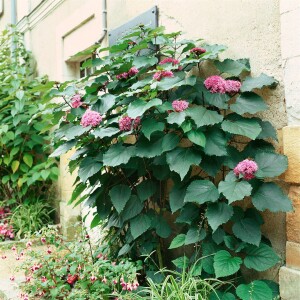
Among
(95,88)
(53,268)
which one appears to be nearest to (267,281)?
(53,268)

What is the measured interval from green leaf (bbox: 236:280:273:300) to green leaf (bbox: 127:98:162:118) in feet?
3.82

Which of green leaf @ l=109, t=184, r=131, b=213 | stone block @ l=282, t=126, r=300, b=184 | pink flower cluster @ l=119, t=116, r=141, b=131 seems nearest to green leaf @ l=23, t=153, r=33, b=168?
green leaf @ l=109, t=184, r=131, b=213

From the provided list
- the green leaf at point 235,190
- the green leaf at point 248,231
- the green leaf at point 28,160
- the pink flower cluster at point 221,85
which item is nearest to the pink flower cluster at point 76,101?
the pink flower cluster at point 221,85

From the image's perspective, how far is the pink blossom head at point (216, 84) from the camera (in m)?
2.72

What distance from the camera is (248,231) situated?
8.30 feet

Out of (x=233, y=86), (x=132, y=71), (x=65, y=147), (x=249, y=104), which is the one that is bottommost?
(x=65, y=147)

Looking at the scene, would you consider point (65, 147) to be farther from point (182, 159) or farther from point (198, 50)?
point (198, 50)

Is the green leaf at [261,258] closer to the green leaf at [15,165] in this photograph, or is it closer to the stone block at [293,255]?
the stone block at [293,255]

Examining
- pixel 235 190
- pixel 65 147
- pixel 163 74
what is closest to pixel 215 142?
pixel 235 190

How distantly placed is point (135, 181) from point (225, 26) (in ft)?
4.32

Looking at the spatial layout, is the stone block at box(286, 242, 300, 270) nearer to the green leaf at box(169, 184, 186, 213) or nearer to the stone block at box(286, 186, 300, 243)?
the stone block at box(286, 186, 300, 243)

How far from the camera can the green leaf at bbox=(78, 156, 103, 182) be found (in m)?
2.99

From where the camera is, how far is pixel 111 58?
3.47 metres

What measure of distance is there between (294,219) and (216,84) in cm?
95
